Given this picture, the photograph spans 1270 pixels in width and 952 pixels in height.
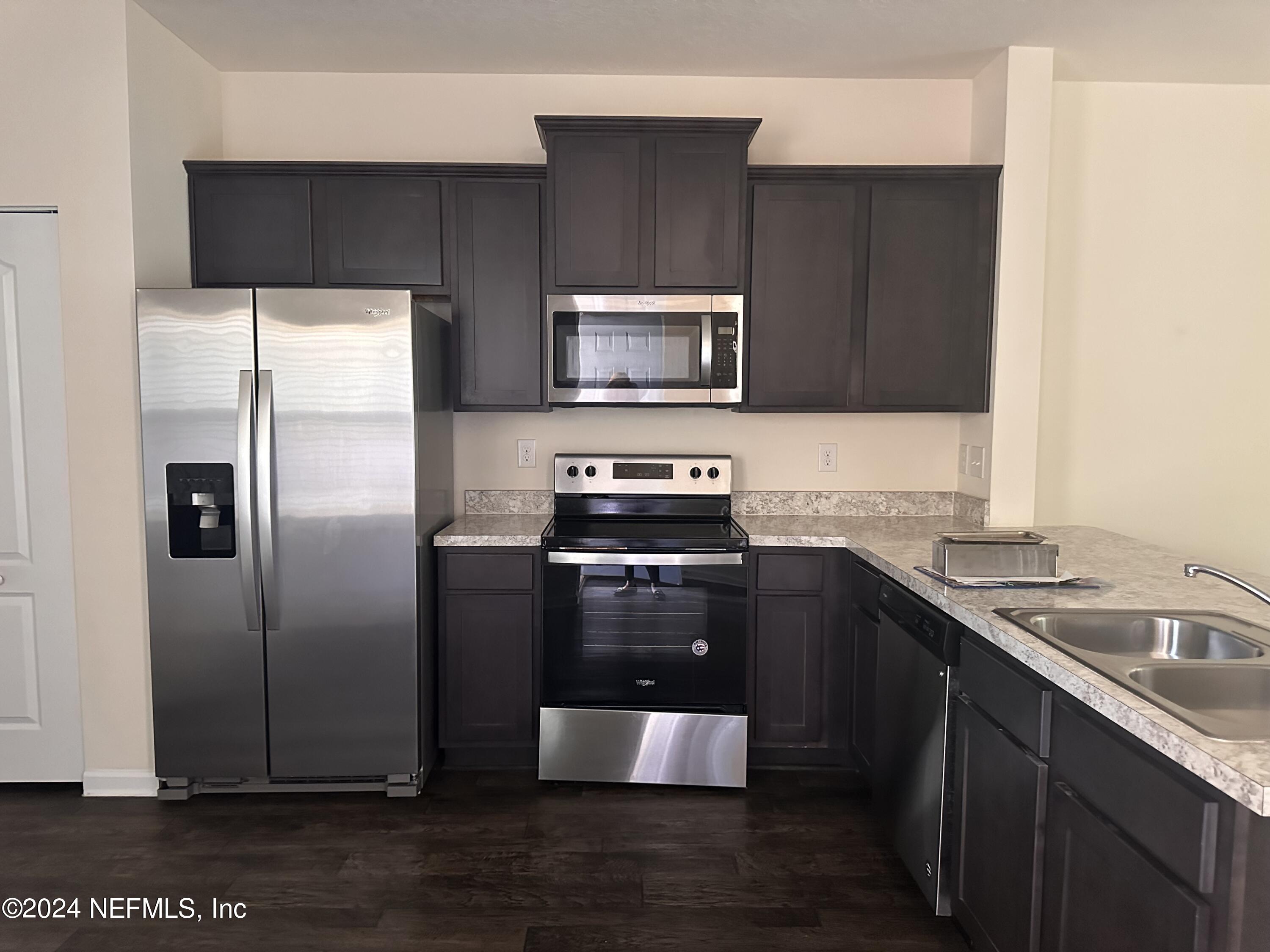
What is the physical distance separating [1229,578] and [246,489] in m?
2.75

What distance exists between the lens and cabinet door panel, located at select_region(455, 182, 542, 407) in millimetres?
3178

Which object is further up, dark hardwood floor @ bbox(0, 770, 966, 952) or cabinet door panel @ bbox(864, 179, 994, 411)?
cabinet door panel @ bbox(864, 179, 994, 411)

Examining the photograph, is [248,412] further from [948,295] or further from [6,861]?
[948,295]

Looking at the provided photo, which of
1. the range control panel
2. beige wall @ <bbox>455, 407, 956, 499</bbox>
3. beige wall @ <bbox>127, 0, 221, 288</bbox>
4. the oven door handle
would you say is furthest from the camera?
beige wall @ <bbox>455, 407, 956, 499</bbox>

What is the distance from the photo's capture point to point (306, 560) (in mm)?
2812

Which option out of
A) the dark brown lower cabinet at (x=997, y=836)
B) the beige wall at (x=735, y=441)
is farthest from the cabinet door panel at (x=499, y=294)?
the dark brown lower cabinet at (x=997, y=836)

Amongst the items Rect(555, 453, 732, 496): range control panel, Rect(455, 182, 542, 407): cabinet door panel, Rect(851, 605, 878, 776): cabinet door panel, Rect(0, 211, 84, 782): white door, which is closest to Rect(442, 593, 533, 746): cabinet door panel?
Rect(555, 453, 732, 496): range control panel

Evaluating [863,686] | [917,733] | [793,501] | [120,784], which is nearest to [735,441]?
[793,501]

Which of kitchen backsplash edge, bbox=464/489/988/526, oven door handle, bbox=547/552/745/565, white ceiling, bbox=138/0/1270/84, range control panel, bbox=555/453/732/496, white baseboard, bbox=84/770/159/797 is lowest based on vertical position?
white baseboard, bbox=84/770/159/797

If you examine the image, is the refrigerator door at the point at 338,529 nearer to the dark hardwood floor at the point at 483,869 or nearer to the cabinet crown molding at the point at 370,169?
the dark hardwood floor at the point at 483,869

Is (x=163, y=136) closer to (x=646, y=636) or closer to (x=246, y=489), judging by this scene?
(x=246, y=489)

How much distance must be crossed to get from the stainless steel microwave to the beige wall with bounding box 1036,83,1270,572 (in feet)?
4.77

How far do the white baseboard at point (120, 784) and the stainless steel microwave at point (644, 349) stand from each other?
2052mm

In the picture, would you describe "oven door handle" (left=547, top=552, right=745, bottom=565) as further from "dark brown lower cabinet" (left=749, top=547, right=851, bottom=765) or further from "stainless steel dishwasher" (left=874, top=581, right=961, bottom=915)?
"stainless steel dishwasher" (left=874, top=581, right=961, bottom=915)
